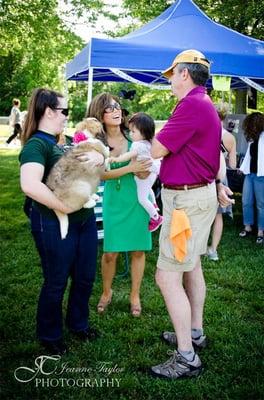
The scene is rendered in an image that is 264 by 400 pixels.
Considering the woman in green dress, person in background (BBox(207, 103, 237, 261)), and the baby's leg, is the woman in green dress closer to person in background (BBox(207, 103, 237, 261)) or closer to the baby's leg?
the baby's leg

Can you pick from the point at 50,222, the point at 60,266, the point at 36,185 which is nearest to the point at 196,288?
the point at 60,266

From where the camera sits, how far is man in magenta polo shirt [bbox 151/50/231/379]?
2.54 m

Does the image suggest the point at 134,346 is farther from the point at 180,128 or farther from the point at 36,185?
the point at 180,128

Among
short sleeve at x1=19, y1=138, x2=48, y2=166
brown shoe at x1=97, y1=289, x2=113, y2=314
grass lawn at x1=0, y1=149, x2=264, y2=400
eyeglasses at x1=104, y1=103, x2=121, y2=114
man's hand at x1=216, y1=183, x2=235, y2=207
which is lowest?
grass lawn at x1=0, y1=149, x2=264, y2=400

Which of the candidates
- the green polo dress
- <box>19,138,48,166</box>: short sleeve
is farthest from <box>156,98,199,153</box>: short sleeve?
the green polo dress

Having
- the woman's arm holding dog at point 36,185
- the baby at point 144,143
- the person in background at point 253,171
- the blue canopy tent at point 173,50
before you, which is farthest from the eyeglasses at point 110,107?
the person in background at point 253,171

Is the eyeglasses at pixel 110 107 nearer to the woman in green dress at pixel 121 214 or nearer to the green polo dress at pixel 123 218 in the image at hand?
the woman in green dress at pixel 121 214

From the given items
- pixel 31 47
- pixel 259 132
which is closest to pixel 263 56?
pixel 259 132

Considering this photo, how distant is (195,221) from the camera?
2678mm

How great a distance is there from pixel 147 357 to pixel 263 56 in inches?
196

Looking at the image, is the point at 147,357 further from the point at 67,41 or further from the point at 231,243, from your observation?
the point at 67,41

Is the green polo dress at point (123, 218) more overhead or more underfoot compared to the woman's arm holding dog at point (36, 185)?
more underfoot

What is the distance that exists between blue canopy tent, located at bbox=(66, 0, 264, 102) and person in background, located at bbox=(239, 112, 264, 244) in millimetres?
789

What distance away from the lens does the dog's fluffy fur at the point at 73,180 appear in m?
2.61
